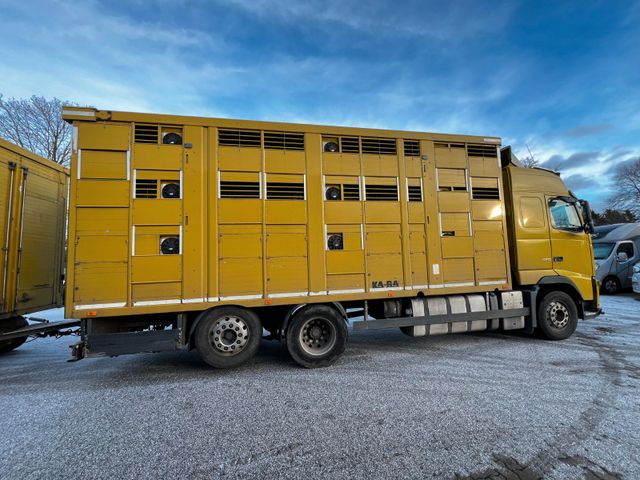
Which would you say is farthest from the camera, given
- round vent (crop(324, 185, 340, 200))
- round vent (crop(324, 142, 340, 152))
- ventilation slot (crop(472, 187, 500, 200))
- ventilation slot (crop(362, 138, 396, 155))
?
ventilation slot (crop(472, 187, 500, 200))

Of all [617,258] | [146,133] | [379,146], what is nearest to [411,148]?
[379,146]

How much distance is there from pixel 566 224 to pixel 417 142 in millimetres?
3701

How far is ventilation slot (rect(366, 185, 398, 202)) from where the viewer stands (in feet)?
17.1

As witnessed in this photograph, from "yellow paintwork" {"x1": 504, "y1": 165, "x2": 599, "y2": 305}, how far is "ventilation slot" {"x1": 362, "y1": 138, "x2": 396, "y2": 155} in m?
2.59

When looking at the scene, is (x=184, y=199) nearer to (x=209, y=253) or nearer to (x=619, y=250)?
(x=209, y=253)

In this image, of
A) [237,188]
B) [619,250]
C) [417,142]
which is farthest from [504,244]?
[619,250]

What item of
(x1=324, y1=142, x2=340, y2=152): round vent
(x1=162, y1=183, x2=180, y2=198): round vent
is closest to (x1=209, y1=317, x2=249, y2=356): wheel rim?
(x1=162, y1=183, x2=180, y2=198): round vent

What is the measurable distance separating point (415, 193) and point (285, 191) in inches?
89.5

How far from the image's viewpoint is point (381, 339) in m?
6.43

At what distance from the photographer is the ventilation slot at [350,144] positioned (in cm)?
520

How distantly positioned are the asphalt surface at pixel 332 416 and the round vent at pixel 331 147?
3.46 meters

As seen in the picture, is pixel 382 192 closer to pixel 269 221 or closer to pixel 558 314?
pixel 269 221

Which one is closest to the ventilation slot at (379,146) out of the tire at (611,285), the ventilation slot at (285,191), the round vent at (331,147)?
the round vent at (331,147)

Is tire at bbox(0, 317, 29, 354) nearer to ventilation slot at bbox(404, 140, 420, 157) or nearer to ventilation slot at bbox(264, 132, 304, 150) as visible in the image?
ventilation slot at bbox(264, 132, 304, 150)
